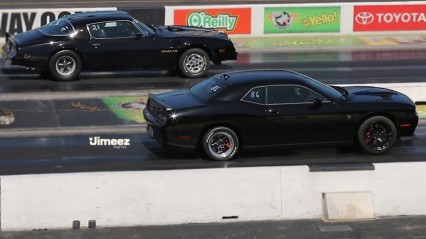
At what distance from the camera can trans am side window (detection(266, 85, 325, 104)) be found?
566 inches

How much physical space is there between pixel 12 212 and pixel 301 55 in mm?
15110

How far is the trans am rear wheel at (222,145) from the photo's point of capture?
1408 centimetres

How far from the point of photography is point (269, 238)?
37.0ft

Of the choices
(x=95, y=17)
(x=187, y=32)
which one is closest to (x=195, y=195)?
(x=95, y=17)

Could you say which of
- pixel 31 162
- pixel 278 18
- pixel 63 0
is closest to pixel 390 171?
pixel 31 162

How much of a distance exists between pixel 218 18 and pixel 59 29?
763 centimetres

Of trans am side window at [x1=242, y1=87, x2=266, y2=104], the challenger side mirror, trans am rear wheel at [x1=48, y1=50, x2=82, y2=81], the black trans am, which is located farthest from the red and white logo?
trans am side window at [x1=242, y1=87, x2=266, y2=104]

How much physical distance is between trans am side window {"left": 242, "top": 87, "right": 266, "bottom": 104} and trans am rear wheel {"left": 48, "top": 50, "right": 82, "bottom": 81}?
22.9ft

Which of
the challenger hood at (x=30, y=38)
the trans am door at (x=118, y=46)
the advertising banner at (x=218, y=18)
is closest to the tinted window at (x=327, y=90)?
the trans am door at (x=118, y=46)

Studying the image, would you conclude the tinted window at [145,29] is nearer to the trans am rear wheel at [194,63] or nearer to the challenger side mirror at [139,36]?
the challenger side mirror at [139,36]

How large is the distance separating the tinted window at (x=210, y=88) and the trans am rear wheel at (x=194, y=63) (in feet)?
19.3

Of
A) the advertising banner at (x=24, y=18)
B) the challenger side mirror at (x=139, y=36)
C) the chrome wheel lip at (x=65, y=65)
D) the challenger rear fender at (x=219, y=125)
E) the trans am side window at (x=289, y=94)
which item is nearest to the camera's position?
the challenger rear fender at (x=219, y=125)

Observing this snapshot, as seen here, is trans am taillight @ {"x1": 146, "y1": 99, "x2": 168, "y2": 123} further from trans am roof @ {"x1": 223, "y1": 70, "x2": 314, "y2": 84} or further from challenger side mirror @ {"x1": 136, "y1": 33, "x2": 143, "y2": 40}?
challenger side mirror @ {"x1": 136, "y1": 33, "x2": 143, "y2": 40}

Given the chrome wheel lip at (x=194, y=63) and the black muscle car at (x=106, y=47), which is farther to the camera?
the chrome wheel lip at (x=194, y=63)
